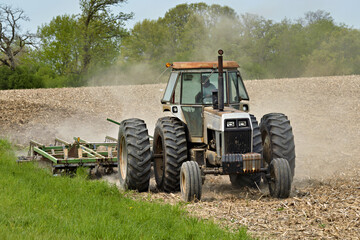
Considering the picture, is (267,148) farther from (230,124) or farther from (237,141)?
(230,124)

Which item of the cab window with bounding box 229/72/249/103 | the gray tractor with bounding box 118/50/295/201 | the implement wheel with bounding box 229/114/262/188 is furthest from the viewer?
the cab window with bounding box 229/72/249/103

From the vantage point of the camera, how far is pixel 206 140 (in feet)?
31.4

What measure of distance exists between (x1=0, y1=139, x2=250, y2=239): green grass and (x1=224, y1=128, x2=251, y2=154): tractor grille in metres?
1.41

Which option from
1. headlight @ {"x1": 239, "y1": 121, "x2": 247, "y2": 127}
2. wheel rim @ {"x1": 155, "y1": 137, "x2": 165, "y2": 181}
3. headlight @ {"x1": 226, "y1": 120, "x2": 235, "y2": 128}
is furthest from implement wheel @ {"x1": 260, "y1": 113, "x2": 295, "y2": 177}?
wheel rim @ {"x1": 155, "y1": 137, "x2": 165, "y2": 181}

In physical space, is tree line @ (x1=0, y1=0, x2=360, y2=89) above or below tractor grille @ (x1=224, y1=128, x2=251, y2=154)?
above

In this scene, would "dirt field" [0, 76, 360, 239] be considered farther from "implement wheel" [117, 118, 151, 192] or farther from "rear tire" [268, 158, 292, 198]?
"implement wheel" [117, 118, 151, 192]

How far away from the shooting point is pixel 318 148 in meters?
16.3

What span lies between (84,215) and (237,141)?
9.80 ft

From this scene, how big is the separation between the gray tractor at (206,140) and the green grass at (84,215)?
2.66 feet

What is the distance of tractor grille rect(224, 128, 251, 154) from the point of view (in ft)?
29.1

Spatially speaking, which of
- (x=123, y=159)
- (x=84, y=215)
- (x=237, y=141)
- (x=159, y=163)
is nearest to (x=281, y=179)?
(x=237, y=141)

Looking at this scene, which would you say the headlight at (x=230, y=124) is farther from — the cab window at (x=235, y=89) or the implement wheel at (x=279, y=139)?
the cab window at (x=235, y=89)

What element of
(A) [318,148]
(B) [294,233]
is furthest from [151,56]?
(B) [294,233]

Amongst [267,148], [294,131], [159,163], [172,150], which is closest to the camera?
[172,150]
